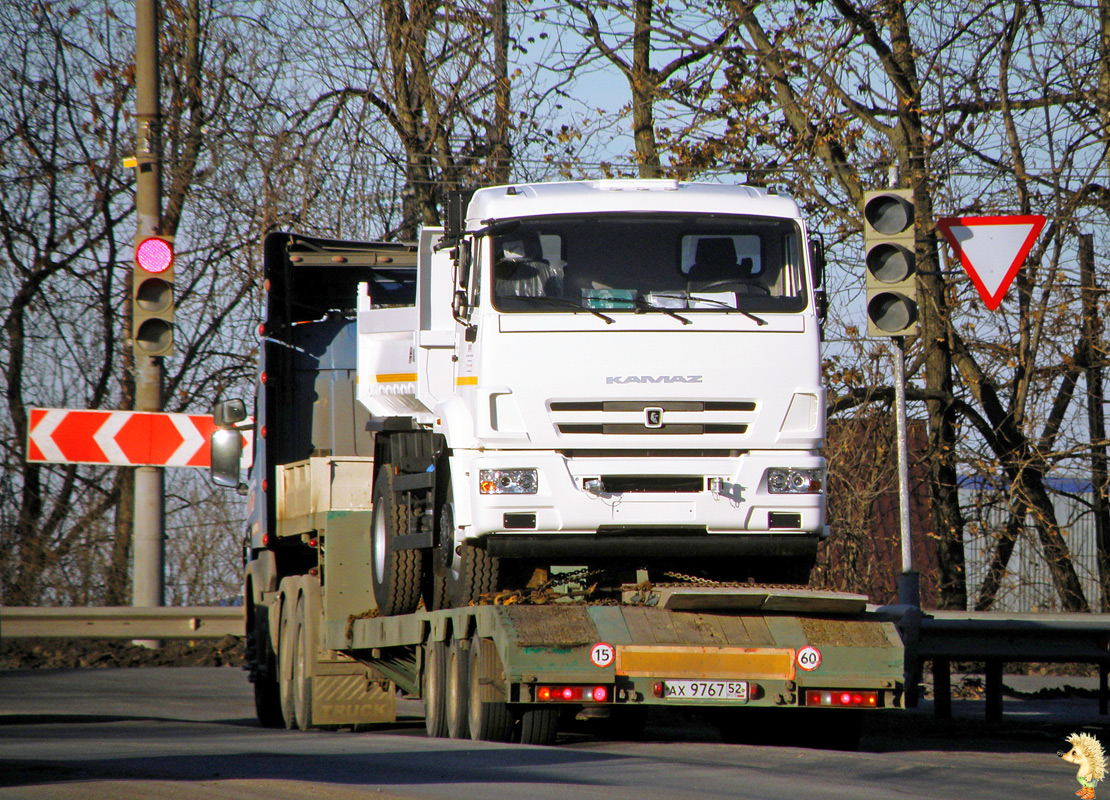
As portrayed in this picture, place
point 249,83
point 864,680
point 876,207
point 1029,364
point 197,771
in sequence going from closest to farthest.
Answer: point 197,771 → point 864,680 → point 876,207 → point 1029,364 → point 249,83

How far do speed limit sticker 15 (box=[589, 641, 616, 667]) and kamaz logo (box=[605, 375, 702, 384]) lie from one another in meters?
1.55

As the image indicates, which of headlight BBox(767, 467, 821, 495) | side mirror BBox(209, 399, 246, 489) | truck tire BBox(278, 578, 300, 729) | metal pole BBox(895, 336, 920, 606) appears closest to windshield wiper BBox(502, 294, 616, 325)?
headlight BBox(767, 467, 821, 495)

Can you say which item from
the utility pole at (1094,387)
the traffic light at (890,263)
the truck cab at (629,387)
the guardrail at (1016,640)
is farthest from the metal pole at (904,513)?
the utility pole at (1094,387)

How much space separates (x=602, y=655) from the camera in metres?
8.82

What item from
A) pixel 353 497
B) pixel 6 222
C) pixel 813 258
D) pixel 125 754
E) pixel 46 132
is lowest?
pixel 125 754

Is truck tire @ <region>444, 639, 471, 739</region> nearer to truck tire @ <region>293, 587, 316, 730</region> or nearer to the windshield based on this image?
the windshield

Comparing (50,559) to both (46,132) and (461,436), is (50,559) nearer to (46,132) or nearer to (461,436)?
(46,132)

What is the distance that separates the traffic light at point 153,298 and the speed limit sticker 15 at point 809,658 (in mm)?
7255

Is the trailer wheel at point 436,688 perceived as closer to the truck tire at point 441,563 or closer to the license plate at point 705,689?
the truck tire at point 441,563

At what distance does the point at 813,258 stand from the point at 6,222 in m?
15.7

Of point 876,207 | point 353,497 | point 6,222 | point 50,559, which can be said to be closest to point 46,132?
point 6,222

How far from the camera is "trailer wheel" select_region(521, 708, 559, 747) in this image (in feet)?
30.8

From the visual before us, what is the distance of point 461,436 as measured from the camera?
966 cm

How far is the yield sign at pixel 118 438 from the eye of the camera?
1400cm
